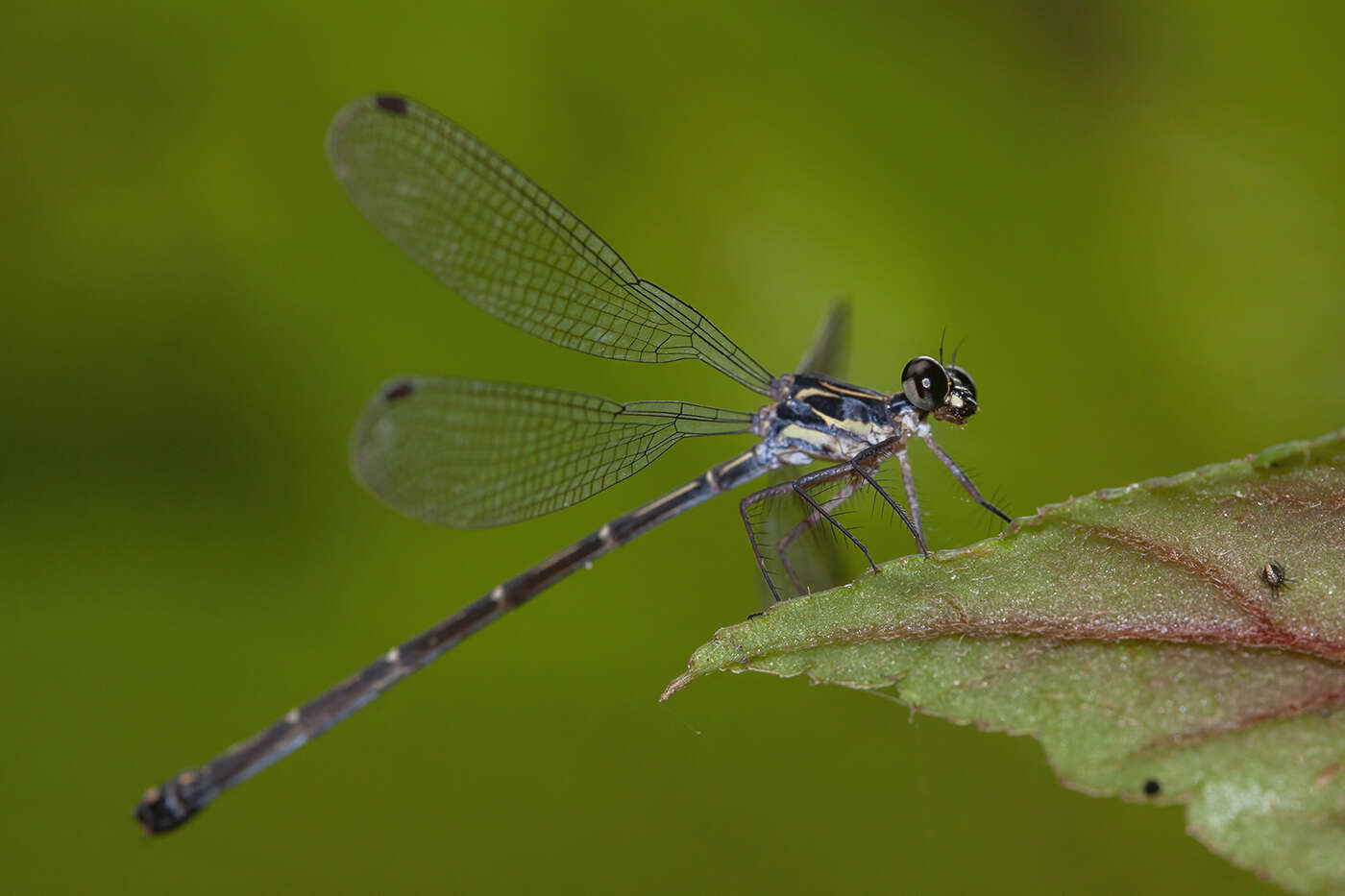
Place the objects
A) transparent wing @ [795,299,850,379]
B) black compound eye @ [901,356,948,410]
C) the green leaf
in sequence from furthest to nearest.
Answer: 1. transparent wing @ [795,299,850,379]
2. black compound eye @ [901,356,948,410]
3. the green leaf

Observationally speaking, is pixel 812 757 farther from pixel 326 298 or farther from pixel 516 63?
pixel 516 63

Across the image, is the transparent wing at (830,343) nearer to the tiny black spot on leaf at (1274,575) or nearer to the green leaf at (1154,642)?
the green leaf at (1154,642)

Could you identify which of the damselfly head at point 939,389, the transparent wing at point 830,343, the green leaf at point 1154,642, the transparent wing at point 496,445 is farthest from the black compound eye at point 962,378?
the green leaf at point 1154,642

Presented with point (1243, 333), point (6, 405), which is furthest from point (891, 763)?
point (6, 405)

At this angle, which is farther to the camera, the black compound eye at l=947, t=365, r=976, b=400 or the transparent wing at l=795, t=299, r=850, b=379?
the transparent wing at l=795, t=299, r=850, b=379

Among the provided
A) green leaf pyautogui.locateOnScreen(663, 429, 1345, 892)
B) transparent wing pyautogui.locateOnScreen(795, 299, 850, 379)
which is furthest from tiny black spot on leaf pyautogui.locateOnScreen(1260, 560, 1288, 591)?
transparent wing pyautogui.locateOnScreen(795, 299, 850, 379)

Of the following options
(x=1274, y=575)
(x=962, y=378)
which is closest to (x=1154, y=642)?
(x=1274, y=575)

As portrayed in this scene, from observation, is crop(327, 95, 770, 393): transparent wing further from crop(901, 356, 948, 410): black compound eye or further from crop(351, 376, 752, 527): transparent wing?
crop(901, 356, 948, 410): black compound eye
